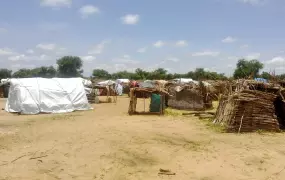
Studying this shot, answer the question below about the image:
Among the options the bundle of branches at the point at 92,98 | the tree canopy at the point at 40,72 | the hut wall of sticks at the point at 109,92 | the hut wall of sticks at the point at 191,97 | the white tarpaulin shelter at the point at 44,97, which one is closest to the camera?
the white tarpaulin shelter at the point at 44,97

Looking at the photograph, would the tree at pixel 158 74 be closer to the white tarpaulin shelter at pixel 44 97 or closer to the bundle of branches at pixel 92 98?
the bundle of branches at pixel 92 98

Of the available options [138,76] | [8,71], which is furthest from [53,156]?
[8,71]

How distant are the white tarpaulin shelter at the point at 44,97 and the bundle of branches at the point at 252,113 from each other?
11625 millimetres

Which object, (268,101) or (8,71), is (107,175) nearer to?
(268,101)

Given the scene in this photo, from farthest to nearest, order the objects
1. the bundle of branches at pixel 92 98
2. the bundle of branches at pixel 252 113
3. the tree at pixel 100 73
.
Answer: the tree at pixel 100 73 < the bundle of branches at pixel 92 98 < the bundle of branches at pixel 252 113

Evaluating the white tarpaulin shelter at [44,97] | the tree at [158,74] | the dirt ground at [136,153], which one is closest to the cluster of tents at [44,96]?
the white tarpaulin shelter at [44,97]

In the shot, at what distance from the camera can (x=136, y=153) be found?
30.2ft

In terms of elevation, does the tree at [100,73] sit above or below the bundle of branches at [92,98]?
above

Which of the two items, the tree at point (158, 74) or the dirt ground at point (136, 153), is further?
the tree at point (158, 74)

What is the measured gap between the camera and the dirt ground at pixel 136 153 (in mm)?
7730

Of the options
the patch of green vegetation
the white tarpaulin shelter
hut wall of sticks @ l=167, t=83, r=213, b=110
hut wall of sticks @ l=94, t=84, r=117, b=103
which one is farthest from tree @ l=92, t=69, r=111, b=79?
the patch of green vegetation

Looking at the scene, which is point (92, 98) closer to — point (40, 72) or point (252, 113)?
point (252, 113)

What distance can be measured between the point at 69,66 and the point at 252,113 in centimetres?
5018

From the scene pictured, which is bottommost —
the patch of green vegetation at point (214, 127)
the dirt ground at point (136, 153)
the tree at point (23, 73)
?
the dirt ground at point (136, 153)
